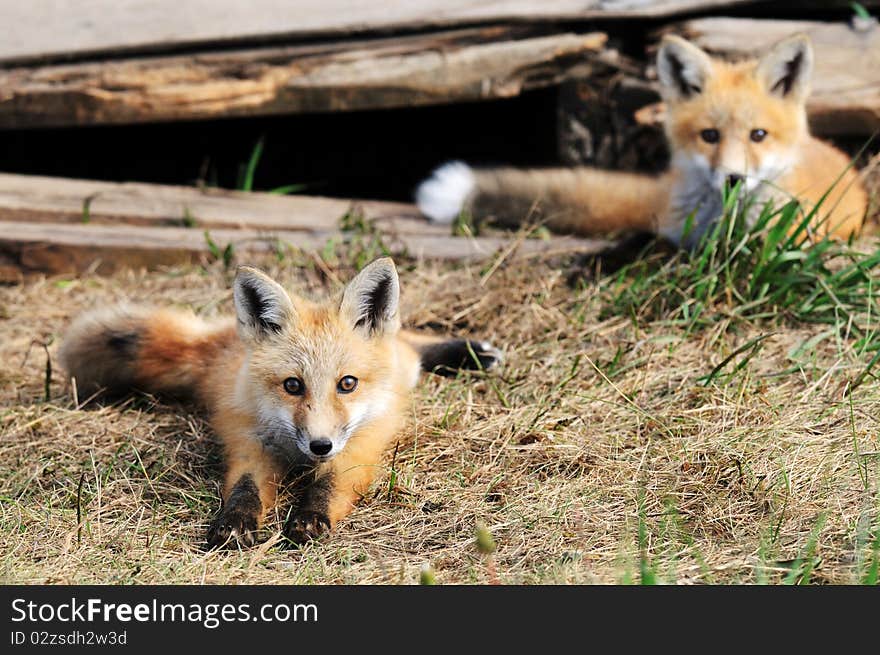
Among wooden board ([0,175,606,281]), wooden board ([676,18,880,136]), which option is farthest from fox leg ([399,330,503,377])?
wooden board ([676,18,880,136])

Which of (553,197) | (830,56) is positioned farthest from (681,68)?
(830,56)

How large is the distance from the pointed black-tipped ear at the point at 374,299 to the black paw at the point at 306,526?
0.69 meters

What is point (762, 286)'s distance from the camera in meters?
4.12

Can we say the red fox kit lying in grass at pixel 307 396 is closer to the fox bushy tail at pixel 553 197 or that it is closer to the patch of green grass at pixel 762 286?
the patch of green grass at pixel 762 286

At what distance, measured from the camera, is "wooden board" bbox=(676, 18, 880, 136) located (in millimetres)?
5230

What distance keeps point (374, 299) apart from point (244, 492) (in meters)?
0.79

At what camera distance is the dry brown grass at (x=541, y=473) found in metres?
2.73

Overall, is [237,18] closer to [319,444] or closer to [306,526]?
[319,444]

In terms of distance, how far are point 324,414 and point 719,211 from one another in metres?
2.59

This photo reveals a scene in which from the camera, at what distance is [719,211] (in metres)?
4.76

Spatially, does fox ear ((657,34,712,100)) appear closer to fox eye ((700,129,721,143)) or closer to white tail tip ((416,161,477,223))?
fox eye ((700,129,721,143))

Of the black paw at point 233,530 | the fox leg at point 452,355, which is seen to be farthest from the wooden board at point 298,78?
the black paw at point 233,530

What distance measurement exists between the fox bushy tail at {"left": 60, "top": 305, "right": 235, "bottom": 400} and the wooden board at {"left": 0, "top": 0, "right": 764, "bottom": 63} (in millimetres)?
2075

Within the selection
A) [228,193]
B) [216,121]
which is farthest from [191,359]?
[216,121]
